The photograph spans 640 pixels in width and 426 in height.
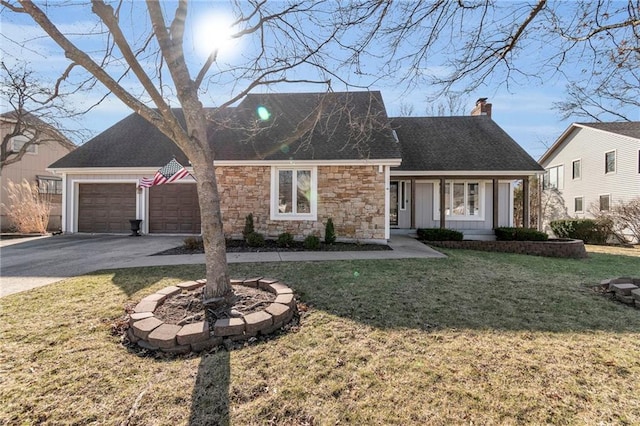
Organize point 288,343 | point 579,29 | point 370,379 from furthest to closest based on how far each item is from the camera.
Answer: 1. point 579,29
2. point 288,343
3. point 370,379

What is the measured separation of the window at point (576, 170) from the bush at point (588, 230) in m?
7.15

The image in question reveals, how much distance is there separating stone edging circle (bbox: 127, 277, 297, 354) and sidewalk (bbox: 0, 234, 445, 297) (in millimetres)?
3358

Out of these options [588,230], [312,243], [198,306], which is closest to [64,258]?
[198,306]

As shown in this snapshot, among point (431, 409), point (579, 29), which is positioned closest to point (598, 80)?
point (579, 29)

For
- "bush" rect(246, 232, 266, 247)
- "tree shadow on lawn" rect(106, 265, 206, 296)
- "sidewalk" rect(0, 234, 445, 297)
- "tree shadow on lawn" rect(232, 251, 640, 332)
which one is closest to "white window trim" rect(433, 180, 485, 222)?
"sidewalk" rect(0, 234, 445, 297)

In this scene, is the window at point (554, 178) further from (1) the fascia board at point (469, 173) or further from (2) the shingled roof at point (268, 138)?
(2) the shingled roof at point (268, 138)

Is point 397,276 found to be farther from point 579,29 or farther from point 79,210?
point 79,210

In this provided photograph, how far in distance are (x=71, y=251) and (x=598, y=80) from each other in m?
13.4

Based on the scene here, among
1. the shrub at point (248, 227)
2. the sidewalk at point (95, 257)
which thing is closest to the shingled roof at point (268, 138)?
the shrub at point (248, 227)

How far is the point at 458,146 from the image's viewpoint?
45.3ft

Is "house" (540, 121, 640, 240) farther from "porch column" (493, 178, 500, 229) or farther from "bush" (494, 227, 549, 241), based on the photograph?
"bush" (494, 227, 549, 241)

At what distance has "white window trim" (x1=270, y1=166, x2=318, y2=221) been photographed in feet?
33.6

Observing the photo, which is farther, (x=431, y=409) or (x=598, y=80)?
(x=598, y=80)

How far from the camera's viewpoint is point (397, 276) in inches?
227
